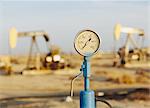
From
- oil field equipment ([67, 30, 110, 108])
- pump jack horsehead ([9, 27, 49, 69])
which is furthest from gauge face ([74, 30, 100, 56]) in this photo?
pump jack horsehead ([9, 27, 49, 69])

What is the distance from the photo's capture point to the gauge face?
5707mm

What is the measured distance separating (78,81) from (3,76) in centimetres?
497

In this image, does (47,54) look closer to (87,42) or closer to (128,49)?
(128,49)

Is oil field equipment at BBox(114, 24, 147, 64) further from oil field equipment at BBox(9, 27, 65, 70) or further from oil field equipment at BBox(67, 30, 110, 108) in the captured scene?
oil field equipment at BBox(67, 30, 110, 108)

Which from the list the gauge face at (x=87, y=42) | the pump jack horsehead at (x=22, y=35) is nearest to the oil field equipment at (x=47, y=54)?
the pump jack horsehead at (x=22, y=35)

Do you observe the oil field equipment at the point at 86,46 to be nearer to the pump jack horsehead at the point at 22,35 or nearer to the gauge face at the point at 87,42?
the gauge face at the point at 87,42

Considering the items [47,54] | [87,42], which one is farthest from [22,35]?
[87,42]

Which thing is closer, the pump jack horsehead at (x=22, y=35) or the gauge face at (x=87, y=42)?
the gauge face at (x=87, y=42)

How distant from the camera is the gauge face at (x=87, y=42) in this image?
571 centimetres

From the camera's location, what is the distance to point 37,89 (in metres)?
15.0

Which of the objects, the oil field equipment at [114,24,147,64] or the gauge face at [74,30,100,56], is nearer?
the gauge face at [74,30,100,56]

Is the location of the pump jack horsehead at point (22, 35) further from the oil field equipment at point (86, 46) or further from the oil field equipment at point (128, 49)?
the oil field equipment at point (86, 46)

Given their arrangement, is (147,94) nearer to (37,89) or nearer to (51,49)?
(37,89)

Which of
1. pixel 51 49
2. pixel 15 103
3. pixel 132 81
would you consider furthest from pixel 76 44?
pixel 51 49
